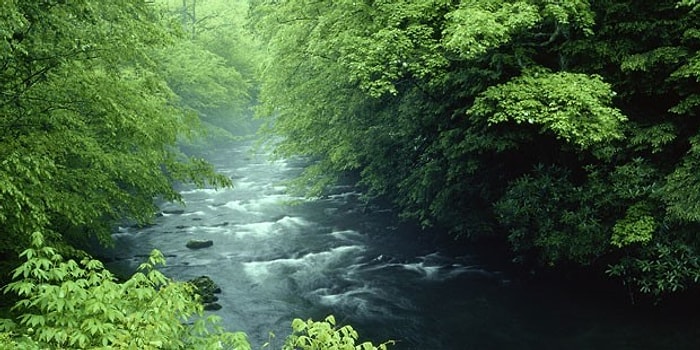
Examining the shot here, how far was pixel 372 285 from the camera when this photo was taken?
643 inches

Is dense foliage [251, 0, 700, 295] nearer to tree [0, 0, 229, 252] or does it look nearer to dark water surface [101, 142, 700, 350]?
dark water surface [101, 142, 700, 350]

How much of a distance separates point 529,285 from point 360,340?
5.43m

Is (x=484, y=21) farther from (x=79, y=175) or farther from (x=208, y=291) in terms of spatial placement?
(x=208, y=291)

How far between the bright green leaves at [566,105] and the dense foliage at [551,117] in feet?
0.13

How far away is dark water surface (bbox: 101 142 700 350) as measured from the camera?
12.6m

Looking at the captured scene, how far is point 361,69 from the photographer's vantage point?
12352 millimetres

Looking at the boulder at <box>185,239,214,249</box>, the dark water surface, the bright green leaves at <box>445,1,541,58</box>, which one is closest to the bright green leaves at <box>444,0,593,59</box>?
the bright green leaves at <box>445,1,541,58</box>

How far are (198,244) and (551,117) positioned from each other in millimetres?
14028

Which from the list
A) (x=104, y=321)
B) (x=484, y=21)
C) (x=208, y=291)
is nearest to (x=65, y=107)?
(x=104, y=321)

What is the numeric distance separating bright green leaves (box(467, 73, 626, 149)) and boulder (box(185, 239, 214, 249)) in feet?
41.2

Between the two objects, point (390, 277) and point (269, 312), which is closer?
point (269, 312)

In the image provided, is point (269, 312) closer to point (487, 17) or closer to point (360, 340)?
point (360, 340)

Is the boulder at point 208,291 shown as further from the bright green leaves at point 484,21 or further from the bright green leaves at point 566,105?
the bright green leaves at point 484,21

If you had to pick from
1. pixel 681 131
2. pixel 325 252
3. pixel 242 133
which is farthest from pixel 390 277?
pixel 242 133
